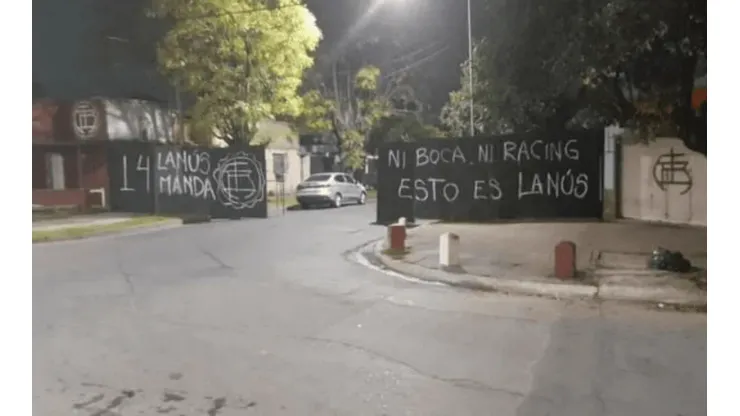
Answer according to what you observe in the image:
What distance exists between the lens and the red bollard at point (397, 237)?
277 cm

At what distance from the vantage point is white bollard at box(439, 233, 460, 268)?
271cm

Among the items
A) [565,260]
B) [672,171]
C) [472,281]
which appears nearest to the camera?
[672,171]

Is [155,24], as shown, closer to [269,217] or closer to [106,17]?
[106,17]

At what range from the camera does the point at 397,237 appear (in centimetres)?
279

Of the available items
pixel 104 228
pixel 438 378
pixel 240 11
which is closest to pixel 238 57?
pixel 240 11

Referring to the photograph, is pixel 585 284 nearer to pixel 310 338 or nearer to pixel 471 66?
pixel 471 66

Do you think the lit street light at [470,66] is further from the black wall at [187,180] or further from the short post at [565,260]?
the black wall at [187,180]

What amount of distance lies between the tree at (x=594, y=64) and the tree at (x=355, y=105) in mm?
348

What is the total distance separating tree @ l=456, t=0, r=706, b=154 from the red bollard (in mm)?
595

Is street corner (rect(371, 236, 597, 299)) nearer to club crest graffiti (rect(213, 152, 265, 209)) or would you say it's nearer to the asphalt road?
the asphalt road

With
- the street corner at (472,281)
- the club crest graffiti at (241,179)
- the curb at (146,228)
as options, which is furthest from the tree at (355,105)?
the curb at (146,228)

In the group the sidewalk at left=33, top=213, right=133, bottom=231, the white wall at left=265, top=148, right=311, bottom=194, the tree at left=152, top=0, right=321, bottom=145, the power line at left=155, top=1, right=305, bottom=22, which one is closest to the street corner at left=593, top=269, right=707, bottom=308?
the white wall at left=265, top=148, right=311, bottom=194

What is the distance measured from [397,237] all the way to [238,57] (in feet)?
3.55
